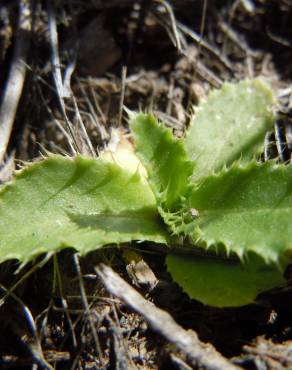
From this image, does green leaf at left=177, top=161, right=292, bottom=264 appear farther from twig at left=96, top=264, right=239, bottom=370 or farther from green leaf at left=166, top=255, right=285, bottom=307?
twig at left=96, top=264, right=239, bottom=370

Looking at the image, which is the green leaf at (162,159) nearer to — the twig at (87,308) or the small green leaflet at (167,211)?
the small green leaflet at (167,211)

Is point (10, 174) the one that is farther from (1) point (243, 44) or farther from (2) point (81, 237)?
(1) point (243, 44)

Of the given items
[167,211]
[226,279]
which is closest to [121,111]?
[167,211]

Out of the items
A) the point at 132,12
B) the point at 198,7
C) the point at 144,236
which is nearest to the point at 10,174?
Answer: the point at 144,236

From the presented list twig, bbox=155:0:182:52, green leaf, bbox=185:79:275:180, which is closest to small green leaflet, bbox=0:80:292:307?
green leaf, bbox=185:79:275:180

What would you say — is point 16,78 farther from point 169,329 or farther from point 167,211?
point 169,329

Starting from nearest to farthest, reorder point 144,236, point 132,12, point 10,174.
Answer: point 144,236 → point 10,174 → point 132,12
